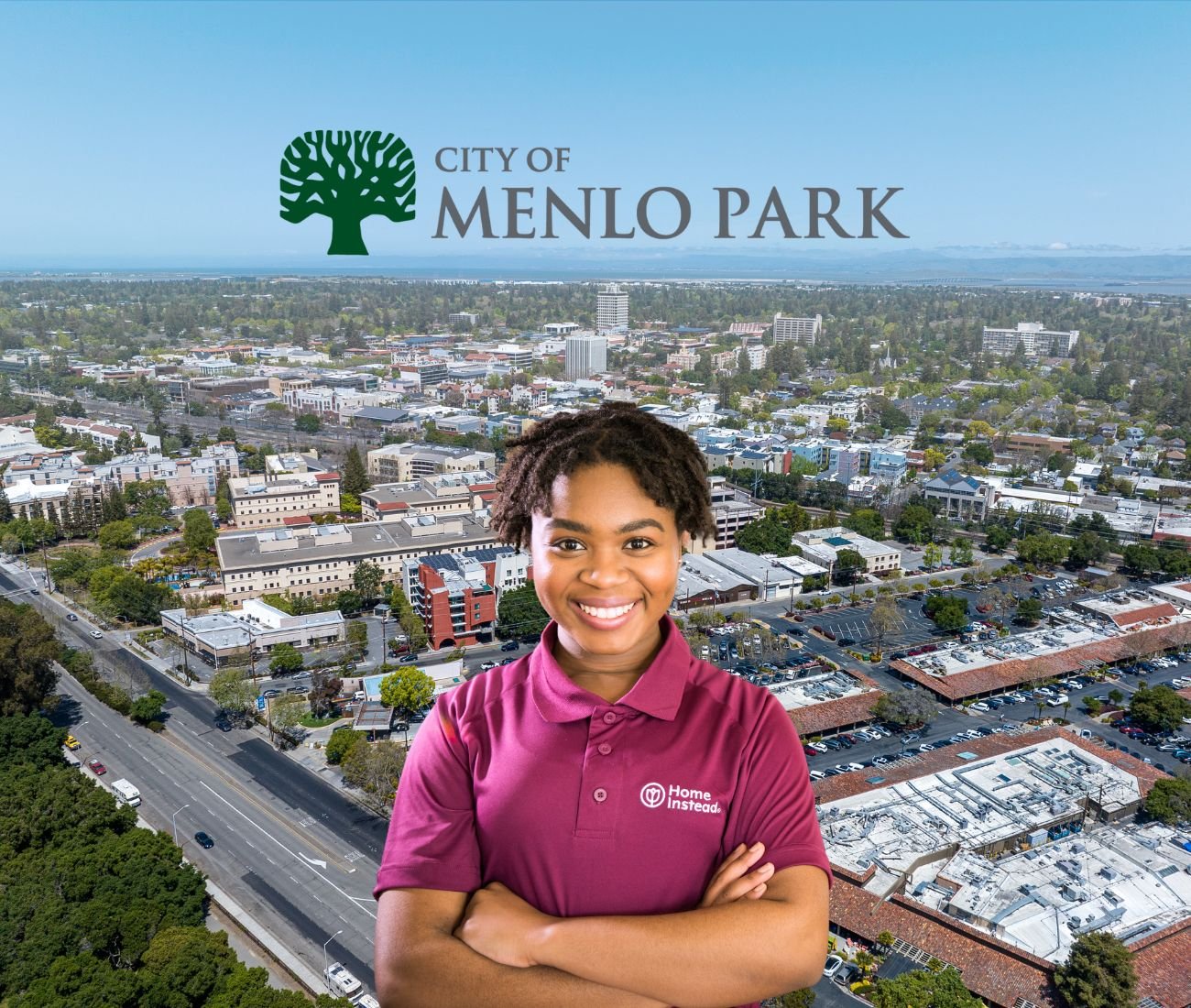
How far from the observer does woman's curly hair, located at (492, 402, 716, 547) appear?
615 millimetres

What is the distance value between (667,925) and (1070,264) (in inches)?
2621

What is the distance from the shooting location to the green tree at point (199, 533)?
8523 millimetres

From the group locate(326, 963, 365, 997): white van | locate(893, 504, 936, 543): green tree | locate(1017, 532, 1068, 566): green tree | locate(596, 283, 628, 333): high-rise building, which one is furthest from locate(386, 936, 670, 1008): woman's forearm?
locate(596, 283, 628, 333): high-rise building

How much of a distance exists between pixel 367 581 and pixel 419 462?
4041mm

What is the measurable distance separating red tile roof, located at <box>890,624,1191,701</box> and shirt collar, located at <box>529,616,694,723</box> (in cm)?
561

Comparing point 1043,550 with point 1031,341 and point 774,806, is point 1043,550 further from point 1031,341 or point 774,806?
point 1031,341

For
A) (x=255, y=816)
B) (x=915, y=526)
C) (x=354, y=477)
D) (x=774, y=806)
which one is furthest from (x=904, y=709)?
(x=354, y=477)

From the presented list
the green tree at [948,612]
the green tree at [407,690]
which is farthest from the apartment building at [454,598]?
the green tree at [948,612]

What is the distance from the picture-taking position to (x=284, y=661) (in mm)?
6137

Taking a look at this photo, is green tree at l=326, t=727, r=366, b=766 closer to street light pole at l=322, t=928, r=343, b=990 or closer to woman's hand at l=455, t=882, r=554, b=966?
street light pole at l=322, t=928, r=343, b=990

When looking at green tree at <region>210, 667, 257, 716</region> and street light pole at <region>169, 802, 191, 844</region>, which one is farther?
green tree at <region>210, 667, 257, 716</region>

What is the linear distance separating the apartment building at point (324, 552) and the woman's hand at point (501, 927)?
22.0 feet

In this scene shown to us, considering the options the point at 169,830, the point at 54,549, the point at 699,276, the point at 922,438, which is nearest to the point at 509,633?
the point at 169,830

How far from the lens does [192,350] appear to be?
22078mm
